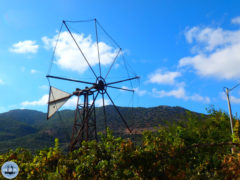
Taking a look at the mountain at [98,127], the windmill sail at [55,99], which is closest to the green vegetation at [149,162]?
the windmill sail at [55,99]

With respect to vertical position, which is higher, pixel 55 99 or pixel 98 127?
pixel 55 99

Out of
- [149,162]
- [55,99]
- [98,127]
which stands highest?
[55,99]

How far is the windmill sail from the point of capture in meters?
24.2

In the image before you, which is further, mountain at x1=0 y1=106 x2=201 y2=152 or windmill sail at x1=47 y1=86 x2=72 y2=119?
mountain at x1=0 y1=106 x2=201 y2=152

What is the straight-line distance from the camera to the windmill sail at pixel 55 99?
24175 mm

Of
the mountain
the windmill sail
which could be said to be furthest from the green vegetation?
the mountain

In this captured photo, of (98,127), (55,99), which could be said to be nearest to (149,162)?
(55,99)

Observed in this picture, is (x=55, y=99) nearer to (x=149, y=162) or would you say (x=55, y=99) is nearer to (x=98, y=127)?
(x=149, y=162)

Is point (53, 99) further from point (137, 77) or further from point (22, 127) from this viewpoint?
point (22, 127)

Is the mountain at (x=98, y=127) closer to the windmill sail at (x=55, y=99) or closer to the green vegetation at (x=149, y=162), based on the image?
the windmill sail at (x=55, y=99)

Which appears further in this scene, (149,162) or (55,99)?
(55,99)

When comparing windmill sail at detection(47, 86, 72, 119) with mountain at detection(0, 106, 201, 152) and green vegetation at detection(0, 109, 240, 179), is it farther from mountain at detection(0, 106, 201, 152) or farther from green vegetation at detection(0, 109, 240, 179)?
mountain at detection(0, 106, 201, 152)

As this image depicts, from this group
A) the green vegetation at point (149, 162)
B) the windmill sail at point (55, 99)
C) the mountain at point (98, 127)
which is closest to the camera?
the green vegetation at point (149, 162)

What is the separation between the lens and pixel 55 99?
80.9 ft
